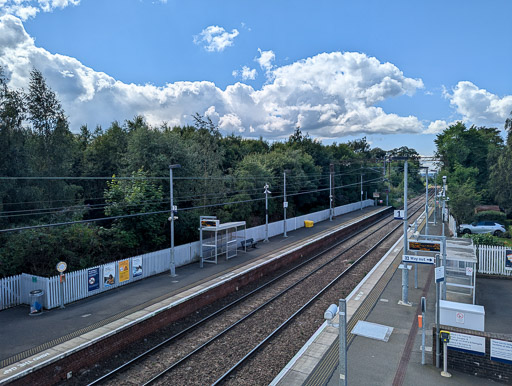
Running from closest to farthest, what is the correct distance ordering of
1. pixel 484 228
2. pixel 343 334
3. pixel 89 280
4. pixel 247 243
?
1. pixel 343 334
2. pixel 89 280
3. pixel 247 243
4. pixel 484 228

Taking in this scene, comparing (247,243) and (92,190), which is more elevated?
(92,190)

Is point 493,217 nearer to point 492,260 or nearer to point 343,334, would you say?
point 492,260

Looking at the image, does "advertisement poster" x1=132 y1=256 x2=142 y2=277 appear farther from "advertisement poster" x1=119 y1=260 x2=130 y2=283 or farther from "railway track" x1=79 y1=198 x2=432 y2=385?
"railway track" x1=79 y1=198 x2=432 y2=385

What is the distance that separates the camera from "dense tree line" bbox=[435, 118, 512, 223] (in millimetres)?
35812

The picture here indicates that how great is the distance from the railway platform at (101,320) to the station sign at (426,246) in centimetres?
948

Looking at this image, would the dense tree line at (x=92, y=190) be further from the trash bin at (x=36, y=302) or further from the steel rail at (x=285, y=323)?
the steel rail at (x=285, y=323)

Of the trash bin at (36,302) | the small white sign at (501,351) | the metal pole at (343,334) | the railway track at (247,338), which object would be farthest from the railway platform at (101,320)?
the small white sign at (501,351)

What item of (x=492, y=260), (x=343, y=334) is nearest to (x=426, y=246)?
(x=492, y=260)

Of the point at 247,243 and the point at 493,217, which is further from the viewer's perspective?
the point at 493,217

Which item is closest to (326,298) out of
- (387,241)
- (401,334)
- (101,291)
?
(401,334)

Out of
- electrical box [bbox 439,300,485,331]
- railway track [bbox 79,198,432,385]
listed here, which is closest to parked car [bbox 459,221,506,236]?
railway track [bbox 79,198,432,385]

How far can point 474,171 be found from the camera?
55.7 m

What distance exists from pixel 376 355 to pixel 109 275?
43.7 feet

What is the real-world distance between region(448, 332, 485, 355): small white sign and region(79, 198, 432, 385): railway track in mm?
5116
